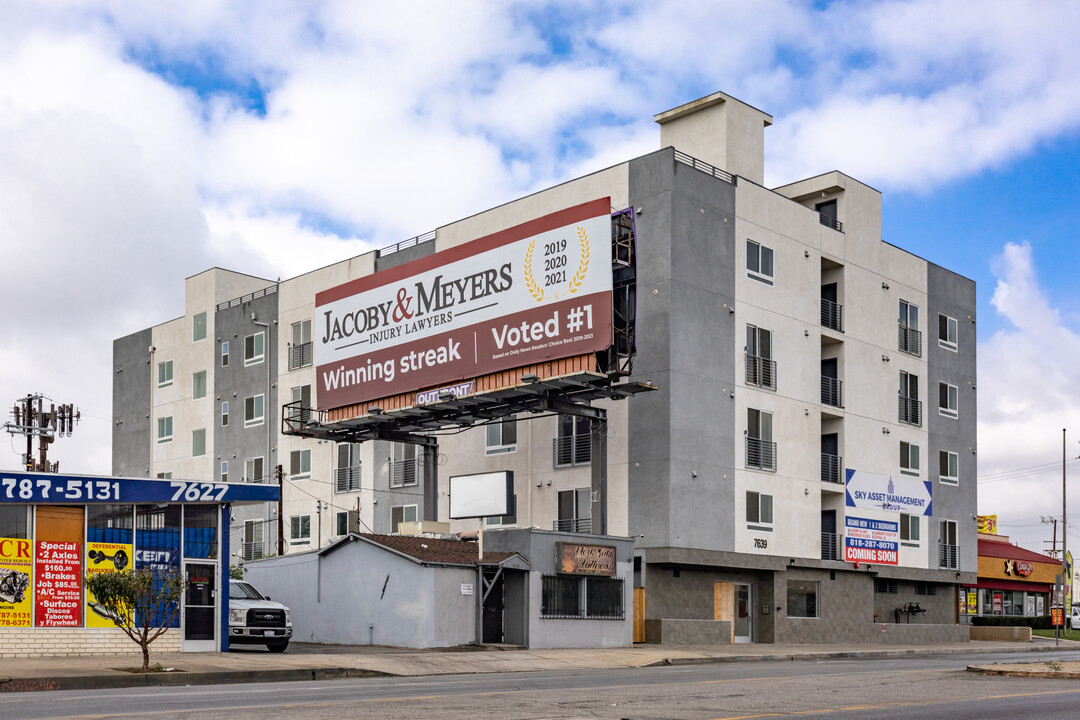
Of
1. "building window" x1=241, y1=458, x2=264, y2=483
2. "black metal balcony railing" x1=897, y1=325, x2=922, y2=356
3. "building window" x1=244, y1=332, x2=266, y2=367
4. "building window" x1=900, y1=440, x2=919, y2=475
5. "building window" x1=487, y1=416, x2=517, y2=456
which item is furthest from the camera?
"building window" x1=244, y1=332, x2=266, y2=367

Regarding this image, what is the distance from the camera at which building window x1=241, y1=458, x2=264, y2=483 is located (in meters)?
58.7

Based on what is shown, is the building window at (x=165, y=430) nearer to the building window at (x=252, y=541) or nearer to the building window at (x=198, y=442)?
the building window at (x=198, y=442)

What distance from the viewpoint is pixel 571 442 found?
144ft

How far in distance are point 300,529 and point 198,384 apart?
39.3ft

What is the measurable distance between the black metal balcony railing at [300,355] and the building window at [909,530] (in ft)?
87.6

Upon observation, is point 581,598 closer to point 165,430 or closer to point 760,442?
point 760,442

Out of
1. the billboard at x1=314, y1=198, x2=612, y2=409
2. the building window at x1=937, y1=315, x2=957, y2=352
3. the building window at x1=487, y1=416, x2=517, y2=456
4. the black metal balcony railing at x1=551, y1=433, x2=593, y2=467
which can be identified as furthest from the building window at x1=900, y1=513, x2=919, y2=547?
the billboard at x1=314, y1=198, x2=612, y2=409

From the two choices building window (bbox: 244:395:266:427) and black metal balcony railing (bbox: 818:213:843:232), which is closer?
black metal balcony railing (bbox: 818:213:843:232)

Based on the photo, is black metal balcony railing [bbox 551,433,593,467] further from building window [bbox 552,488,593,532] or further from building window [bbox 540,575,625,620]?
building window [bbox 540,575,625,620]

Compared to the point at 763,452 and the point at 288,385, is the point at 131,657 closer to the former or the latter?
the point at 763,452

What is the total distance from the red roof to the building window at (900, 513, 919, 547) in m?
18.1

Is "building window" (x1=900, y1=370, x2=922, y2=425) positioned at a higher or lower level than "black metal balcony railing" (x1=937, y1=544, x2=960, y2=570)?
higher

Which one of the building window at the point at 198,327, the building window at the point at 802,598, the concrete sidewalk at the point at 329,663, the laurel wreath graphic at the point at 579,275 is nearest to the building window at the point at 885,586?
the building window at the point at 802,598

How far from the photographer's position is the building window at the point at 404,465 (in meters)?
50.7
